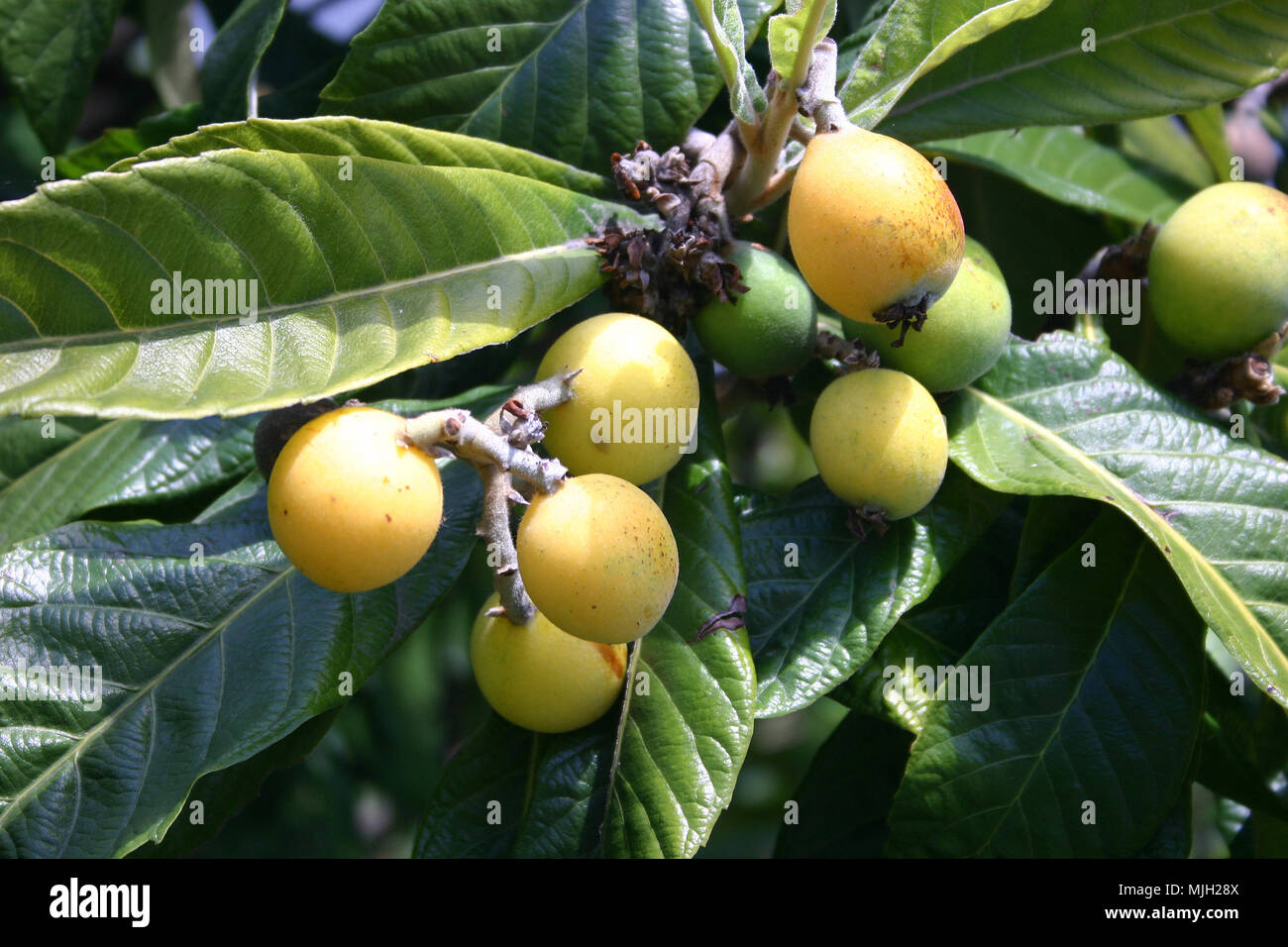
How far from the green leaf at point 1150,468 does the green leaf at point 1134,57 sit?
0.45m

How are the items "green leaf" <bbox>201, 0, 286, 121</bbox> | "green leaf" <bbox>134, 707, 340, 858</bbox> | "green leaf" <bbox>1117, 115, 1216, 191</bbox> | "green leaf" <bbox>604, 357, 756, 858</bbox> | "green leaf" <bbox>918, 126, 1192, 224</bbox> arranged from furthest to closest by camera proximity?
"green leaf" <bbox>1117, 115, 1216, 191</bbox>, "green leaf" <bbox>918, 126, 1192, 224</bbox>, "green leaf" <bbox>201, 0, 286, 121</bbox>, "green leaf" <bbox>134, 707, 340, 858</bbox>, "green leaf" <bbox>604, 357, 756, 858</bbox>

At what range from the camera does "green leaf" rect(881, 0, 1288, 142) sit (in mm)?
1973

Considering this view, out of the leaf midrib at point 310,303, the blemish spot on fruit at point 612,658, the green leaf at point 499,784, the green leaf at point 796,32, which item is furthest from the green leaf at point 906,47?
the green leaf at point 499,784

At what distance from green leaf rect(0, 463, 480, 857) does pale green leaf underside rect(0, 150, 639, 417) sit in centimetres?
49

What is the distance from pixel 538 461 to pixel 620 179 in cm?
69

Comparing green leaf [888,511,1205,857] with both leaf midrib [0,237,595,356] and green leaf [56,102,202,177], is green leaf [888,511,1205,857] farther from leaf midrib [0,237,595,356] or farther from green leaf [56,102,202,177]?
green leaf [56,102,202,177]

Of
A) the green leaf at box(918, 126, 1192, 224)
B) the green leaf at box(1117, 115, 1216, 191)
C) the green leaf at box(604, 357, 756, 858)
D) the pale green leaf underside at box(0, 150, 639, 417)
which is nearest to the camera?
the pale green leaf underside at box(0, 150, 639, 417)

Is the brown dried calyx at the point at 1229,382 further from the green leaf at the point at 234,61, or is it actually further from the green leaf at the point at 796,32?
the green leaf at the point at 234,61

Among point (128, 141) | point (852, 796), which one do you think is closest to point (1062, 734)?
point (852, 796)

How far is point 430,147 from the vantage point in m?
1.61

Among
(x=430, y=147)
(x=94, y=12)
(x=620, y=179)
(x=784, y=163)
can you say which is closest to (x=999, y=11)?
(x=784, y=163)

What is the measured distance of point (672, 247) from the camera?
1694mm

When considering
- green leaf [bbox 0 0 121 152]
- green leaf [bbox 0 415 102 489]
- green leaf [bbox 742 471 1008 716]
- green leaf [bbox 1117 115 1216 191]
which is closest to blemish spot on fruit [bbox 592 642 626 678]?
green leaf [bbox 742 471 1008 716]

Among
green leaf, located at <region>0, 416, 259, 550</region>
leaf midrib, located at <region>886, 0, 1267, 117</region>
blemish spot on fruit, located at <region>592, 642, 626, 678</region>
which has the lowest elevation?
blemish spot on fruit, located at <region>592, 642, 626, 678</region>
